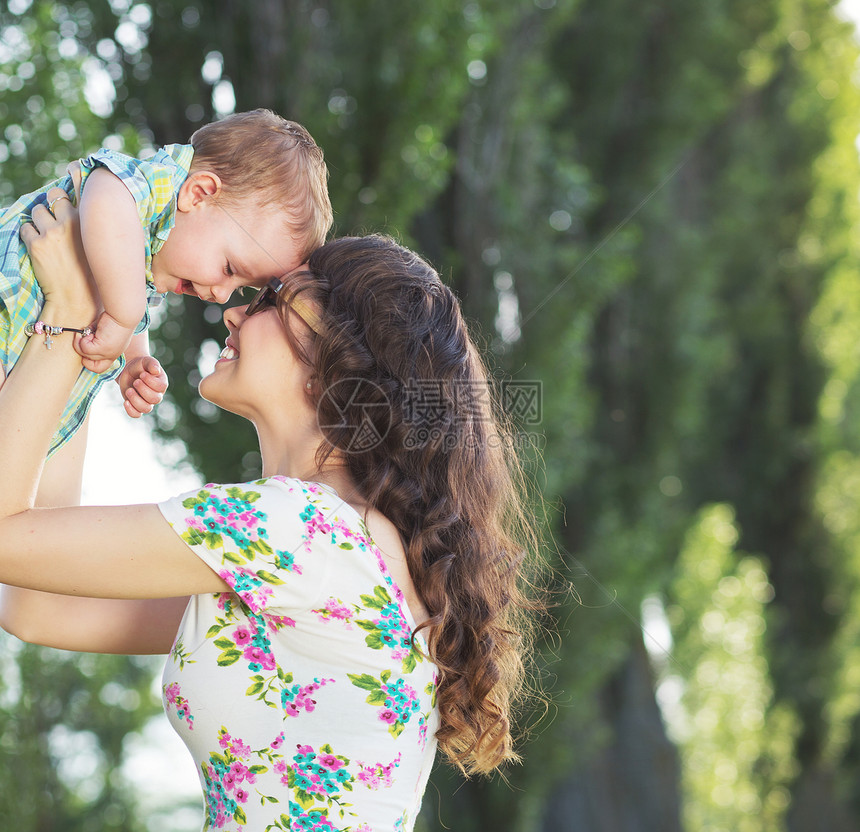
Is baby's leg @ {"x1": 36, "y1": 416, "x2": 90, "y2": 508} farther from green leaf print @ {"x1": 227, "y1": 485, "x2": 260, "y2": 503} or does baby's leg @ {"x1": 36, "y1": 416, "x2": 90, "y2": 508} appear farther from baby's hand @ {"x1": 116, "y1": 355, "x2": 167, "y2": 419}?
green leaf print @ {"x1": 227, "y1": 485, "x2": 260, "y2": 503}

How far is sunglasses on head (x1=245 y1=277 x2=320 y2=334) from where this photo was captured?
1.50m

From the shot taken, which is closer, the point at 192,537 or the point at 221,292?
the point at 192,537

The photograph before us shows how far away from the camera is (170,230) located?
5.58ft

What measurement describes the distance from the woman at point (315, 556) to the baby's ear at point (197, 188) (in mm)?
275

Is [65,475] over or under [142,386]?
under

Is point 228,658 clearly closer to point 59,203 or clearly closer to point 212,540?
point 212,540

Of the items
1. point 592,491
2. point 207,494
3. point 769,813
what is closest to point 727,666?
point 769,813

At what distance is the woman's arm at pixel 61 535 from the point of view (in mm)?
1231

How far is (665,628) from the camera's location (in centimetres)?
816

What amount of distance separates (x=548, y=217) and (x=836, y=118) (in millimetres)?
4929

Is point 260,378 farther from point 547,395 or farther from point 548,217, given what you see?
point 548,217

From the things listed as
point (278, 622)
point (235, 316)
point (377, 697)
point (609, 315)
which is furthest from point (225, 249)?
point (609, 315)
